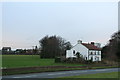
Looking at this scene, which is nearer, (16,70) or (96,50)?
(16,70)

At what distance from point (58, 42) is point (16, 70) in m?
67.7

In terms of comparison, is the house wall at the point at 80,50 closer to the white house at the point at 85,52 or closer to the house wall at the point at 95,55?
the white house at the point at 85,52

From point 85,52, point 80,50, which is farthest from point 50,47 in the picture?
point 85,52

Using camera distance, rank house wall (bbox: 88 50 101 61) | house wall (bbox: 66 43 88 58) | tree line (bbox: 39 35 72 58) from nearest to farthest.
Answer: house wall (bbox: 66 43 88 58), house wall (bbox: 88 50 101 61), tree line (bbox: 39 35 72 58)

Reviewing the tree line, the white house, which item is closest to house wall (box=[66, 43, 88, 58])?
the white house

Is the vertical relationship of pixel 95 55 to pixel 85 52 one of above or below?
below

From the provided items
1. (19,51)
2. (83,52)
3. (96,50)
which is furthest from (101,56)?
(19,51)

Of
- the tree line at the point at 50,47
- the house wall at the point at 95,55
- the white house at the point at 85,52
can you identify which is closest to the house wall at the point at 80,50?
the white house at the point at 85,52

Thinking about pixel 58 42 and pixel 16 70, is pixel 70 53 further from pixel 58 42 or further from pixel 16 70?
pixel 16 70

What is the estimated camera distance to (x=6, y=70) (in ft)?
84.0

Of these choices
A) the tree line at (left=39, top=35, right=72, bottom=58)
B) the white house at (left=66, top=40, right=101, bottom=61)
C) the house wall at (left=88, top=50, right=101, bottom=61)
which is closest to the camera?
the white house at (left=66, top=40, right=101, bottom=61)

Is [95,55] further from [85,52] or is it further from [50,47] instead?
[50,47]

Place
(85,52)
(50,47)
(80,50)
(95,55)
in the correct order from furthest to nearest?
(50,47), (95,55), (80,50), (85,52)

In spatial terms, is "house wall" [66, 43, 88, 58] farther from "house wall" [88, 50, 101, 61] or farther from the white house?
"house wall" [88, 50, 101, 61]
